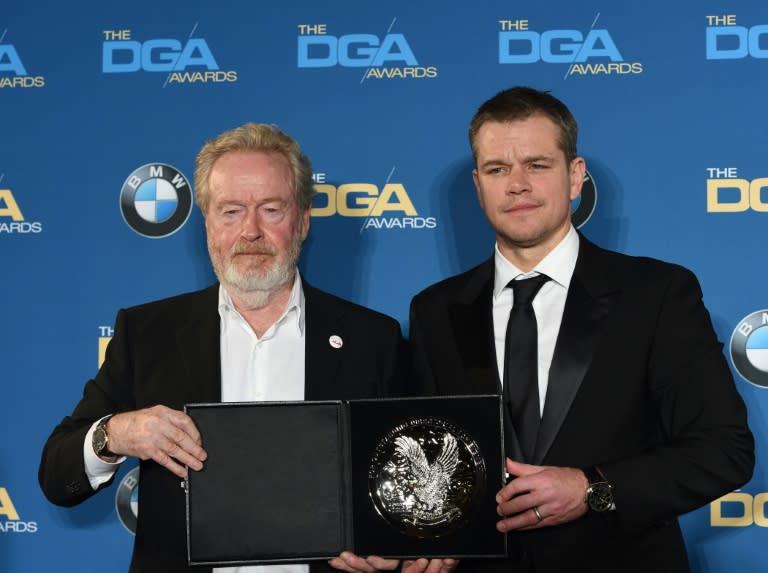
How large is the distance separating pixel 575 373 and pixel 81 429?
1.20m

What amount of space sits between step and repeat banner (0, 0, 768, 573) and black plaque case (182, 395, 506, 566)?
106cm

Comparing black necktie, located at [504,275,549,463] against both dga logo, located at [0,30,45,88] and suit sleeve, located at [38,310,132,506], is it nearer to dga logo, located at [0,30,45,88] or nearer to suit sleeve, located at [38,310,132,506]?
suit sleeve, located at [38,310,132,506]

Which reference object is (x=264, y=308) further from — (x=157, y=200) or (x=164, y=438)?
(x=157, y=200)

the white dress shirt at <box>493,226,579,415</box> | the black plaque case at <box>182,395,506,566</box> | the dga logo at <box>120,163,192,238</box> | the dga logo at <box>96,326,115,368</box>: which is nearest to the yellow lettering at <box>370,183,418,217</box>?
the dga logo at <box>120,163,192,238</box>

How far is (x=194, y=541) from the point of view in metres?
2.14

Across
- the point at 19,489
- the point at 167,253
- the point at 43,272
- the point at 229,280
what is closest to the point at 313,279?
the point at 167,253

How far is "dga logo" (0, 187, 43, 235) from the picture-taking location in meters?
3.27

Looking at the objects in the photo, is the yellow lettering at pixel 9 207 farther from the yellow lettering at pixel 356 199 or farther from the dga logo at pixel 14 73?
the yellow lettering at pixel 356 199

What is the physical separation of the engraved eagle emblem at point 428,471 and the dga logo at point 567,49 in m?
1.51

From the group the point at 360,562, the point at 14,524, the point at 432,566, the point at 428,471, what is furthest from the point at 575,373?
the point at 14,524

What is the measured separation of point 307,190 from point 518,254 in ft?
2.00

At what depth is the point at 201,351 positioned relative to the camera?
2.49 metres

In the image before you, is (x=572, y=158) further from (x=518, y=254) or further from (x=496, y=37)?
(x=496, y=37)

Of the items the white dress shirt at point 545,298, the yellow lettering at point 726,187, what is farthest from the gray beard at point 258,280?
the yellow lettering at point 726,187
